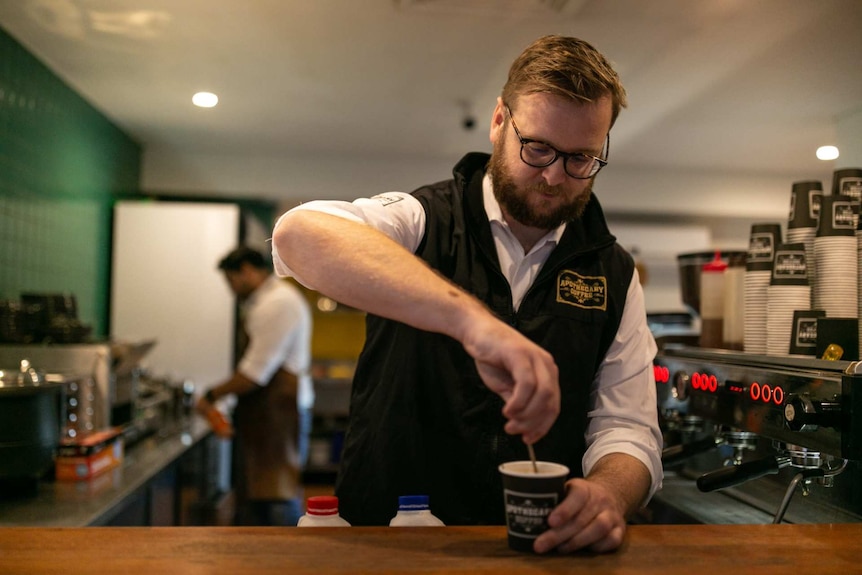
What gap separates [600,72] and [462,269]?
0.41 m

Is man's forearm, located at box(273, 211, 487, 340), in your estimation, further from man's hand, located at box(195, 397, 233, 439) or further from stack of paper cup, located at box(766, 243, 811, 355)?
man's hand, located at box(195, 397, 233, 439)

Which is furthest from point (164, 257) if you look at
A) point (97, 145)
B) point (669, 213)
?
point (669, 213)

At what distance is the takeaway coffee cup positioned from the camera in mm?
900

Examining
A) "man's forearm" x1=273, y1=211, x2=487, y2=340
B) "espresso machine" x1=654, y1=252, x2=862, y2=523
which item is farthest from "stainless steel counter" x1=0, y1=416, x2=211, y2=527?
"espresso machine" x1=654, y1=252, x2=862, y2=523

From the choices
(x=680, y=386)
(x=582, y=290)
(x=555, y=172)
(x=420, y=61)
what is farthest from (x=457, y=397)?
(x=420, y=61)

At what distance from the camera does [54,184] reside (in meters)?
3.71

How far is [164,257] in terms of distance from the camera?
484cm

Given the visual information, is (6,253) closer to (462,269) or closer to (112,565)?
(462,269)

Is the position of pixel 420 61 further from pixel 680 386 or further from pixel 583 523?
pixel 583 523

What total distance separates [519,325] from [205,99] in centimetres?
311

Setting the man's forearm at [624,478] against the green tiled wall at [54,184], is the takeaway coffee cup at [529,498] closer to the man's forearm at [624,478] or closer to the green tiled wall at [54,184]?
the man's forearm at [624,478]

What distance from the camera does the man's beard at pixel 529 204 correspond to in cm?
137

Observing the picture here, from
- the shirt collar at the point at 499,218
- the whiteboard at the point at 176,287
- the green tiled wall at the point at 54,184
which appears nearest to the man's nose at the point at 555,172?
the shirt collar at the point at 499,218

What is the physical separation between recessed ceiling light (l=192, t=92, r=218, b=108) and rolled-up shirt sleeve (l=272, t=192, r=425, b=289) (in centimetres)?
283
